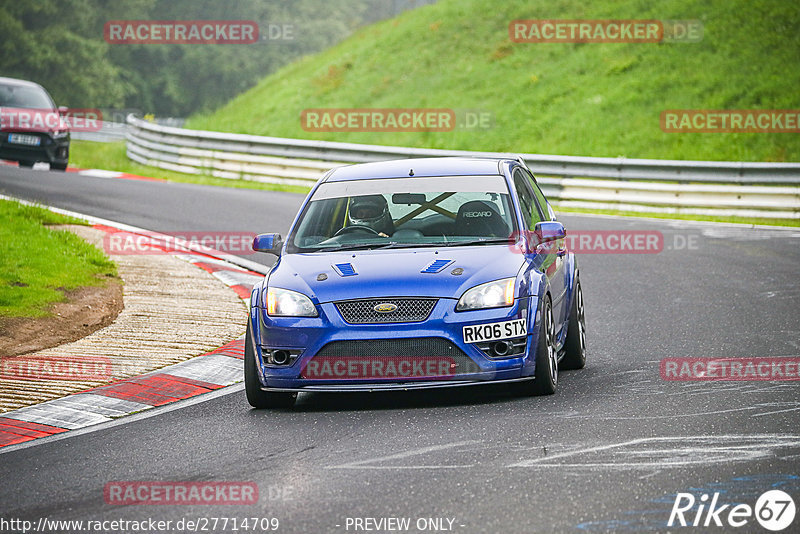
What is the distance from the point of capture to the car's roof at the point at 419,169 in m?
9.33

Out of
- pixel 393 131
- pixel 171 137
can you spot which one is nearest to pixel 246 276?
pixel 171 137

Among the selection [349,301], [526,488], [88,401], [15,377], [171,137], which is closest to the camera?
[526,488]

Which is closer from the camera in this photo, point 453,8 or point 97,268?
point 97,268

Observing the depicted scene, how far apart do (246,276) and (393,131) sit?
22037 mm

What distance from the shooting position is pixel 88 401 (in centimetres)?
846

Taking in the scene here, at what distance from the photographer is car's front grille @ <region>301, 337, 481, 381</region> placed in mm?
7629

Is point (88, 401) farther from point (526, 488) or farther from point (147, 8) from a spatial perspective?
point (147, 8)

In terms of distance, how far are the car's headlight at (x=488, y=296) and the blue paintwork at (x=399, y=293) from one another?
35 mm

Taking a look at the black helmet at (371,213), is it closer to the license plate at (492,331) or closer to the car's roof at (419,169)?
the car's roof at (419,169)

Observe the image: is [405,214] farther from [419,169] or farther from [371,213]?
[419,169]

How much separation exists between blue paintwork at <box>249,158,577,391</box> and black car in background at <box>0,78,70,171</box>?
62.8ft
